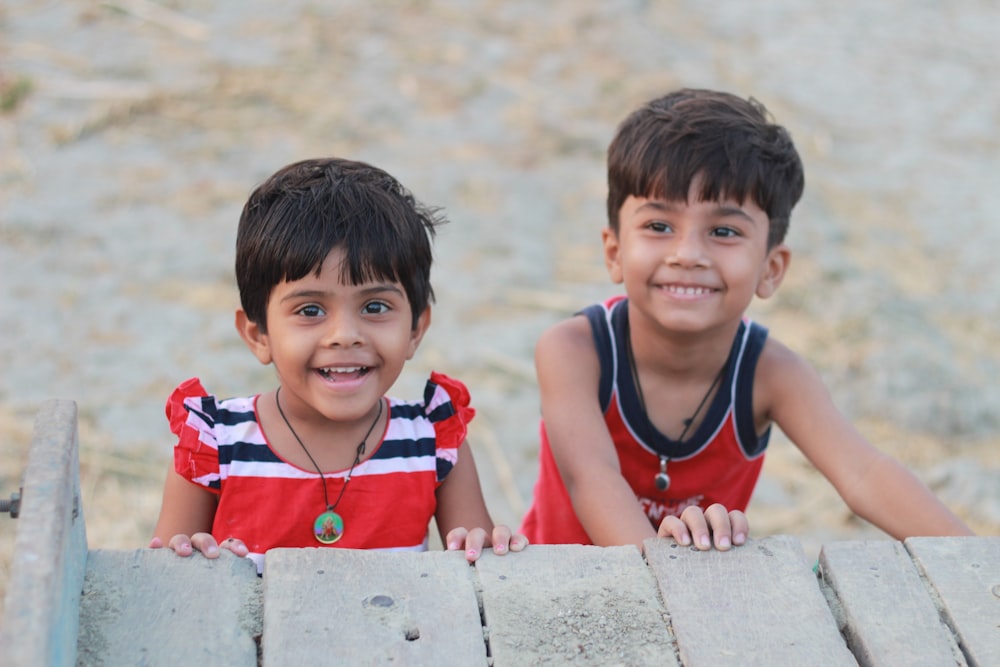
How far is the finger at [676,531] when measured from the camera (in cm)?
215

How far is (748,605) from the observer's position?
78.6 inches

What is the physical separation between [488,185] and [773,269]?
12.4 ft

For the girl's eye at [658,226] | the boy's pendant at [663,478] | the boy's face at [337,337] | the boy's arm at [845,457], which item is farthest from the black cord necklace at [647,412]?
the boy's face at [337,337]

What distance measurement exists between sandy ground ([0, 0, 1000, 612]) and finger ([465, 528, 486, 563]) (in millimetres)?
2222

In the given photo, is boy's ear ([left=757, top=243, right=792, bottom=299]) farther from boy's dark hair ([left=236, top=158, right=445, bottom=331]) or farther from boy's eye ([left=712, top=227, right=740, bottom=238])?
boy's dark hair ([left=236, top=158, right=445, bottom=331])

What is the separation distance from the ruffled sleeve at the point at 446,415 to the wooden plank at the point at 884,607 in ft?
2.62

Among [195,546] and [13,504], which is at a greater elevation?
[13,504]

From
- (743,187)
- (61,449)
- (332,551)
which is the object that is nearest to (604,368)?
(743,187)

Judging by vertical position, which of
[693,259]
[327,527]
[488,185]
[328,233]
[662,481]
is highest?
[328,233]

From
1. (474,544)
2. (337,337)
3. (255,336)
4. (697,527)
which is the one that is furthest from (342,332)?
(697,527)

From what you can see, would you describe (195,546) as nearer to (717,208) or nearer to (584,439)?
(584,439)

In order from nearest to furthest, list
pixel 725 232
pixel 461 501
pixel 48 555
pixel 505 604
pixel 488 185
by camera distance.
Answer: pixel 48 555
pixel 505 604
pixel 461 501
pixel 725 232
pixel 488 185

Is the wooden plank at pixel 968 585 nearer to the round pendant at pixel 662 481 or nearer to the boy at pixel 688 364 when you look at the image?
the boy at pixel 688 364

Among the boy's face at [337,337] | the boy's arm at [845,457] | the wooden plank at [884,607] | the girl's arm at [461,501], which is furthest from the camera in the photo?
the boy's arm at [845,457]
